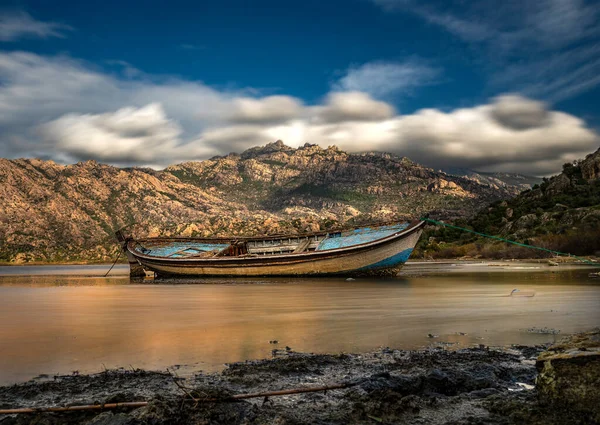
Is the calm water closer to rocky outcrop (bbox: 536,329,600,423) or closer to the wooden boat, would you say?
rocky outcrop (bbox: 536,329,600,423)

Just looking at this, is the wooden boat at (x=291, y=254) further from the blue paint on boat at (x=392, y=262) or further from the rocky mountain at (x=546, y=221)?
the rocky mountain at (x=546, y=221)

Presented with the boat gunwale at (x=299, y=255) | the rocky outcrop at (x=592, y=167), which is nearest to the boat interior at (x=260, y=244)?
the boat gunwale at (x=299, y=255)

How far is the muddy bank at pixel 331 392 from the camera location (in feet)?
16.8

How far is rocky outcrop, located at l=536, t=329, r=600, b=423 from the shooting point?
4.97 m

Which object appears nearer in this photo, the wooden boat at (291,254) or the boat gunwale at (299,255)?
the boat gunwale at (299,255)

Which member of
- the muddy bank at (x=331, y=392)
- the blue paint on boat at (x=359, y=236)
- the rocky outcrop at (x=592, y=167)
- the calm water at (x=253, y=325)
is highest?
the rocky outcrop at (x=592, y=167)

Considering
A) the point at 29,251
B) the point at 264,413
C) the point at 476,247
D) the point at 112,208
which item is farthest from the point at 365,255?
the point at 112,208

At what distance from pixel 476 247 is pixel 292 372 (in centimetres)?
7425

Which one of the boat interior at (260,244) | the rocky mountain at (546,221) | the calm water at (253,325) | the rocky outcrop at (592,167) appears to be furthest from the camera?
the rocky outcrop at (592,167)

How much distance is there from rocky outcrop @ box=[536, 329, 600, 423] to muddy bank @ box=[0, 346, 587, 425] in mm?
161

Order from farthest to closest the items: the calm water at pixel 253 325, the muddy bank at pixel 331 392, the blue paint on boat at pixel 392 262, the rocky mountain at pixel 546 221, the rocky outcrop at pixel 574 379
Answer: the rocky mountain at pixel 546 221
the blue paint on boat at pixel 392 262
the calm water at pixel 253 325
the muddy bank at pixel 331 392
the rocky outcrop at pixel 574 379

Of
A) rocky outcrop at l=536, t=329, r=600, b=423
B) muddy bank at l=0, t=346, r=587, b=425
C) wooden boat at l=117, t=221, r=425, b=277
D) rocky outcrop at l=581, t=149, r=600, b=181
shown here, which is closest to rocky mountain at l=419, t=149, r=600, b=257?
rocky outcrop at l=581, t=149, r=600, b=181

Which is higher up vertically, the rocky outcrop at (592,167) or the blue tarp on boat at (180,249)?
the rocky outcrop at (592,167)

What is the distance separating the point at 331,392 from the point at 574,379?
2824mm
